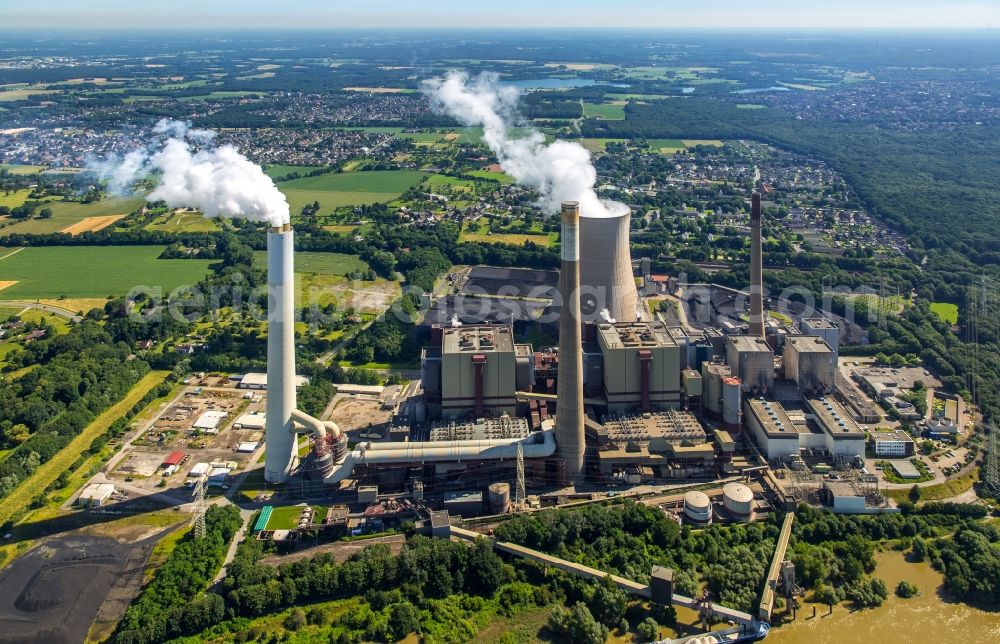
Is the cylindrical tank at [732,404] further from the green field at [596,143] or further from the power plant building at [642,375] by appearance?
the green field at [596,143]

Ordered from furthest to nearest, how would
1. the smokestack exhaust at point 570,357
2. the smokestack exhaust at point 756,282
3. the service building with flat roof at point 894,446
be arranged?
the smokestack exhaust at point 756,282 < the service building with flat roof at point 894,446 < the smokestack exhaust at point 570,357

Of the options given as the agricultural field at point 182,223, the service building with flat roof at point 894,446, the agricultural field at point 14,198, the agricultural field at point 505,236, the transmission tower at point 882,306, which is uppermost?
the agricultural field at point 14,198

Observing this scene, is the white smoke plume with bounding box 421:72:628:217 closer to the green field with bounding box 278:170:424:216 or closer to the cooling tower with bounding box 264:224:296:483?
the green field with bounding box 278:170:424:216

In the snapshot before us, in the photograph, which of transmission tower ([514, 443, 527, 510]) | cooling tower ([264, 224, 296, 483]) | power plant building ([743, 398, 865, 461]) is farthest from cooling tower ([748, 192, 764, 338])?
cooling tower ([264, 224, 296, 483])

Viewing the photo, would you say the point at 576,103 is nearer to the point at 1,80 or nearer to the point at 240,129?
the point at 240,129

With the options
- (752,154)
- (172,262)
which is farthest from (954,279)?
(172,262)

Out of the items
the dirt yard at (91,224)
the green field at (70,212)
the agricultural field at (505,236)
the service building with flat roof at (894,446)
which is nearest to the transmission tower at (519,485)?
the service building with flat roof at (894,446)
